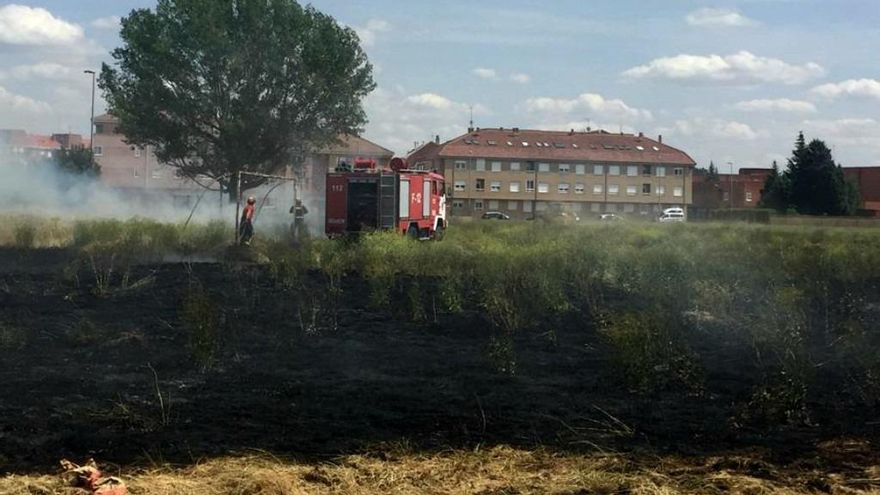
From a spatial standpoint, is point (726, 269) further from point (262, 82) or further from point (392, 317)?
point (262, 82)

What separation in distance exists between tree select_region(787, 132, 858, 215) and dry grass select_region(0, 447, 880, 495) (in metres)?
64.0

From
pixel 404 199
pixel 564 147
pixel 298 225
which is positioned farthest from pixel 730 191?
pixel 298 225

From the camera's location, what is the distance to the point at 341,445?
6.03 m

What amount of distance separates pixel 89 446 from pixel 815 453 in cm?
509

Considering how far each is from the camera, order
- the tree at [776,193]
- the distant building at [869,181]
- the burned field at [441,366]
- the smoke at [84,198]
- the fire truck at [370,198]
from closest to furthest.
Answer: the burned field at [441,366] → the fire truck at [370,198] → the smoke at [84,198] → the tree at [776,193] → the distant building at [869,181]

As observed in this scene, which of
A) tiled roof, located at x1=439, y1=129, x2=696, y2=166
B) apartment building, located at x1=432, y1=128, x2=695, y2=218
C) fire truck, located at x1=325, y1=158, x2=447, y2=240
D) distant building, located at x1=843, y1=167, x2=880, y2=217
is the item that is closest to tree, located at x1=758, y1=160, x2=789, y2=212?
apartment building, located at x1=432, y1=128, x2=695, y2=218

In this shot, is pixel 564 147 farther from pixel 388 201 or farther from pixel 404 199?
pixel 388 201

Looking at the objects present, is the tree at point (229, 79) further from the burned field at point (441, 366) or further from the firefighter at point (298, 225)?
the burned field at point (441, 366)

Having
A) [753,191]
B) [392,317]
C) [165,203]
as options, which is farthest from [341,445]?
[753,191]

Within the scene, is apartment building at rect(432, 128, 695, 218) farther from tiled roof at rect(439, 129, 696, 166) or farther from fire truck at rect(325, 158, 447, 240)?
fire truck at rect(325, 158, 447, 240)

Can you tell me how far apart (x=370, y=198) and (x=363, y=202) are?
22 cm

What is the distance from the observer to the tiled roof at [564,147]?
283 ft

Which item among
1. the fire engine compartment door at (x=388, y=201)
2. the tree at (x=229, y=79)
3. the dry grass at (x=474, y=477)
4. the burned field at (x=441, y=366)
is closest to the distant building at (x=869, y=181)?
the tree at (x=229, y=79)

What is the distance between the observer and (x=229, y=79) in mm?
35312
